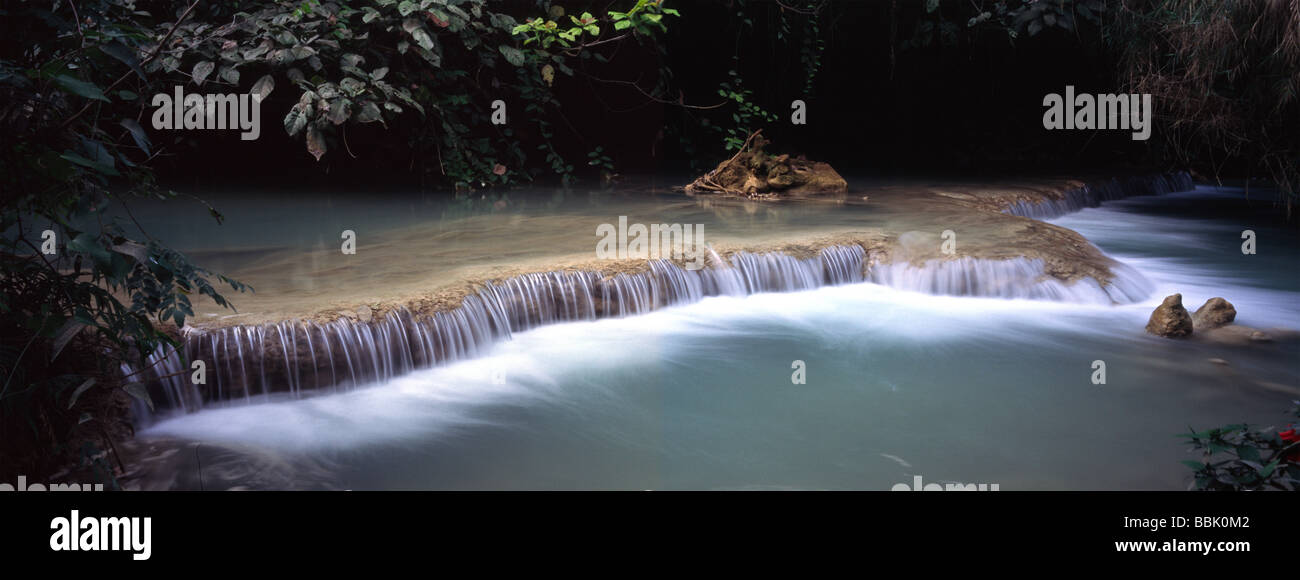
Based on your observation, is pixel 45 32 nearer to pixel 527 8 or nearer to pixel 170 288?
pixel 170 288

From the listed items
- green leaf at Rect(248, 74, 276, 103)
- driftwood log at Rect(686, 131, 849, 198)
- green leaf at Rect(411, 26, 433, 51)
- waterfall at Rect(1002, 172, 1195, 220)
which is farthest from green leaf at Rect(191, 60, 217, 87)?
waterfall at Rect(1002, 172, 1195, 220)

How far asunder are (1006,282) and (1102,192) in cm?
650

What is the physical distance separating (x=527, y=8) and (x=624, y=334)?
6.53 m

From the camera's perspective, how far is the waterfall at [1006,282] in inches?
273

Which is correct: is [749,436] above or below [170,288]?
below

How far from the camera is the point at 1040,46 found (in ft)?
47.9

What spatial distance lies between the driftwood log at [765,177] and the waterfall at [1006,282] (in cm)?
337

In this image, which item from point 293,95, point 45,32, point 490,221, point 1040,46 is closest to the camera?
point 45,32

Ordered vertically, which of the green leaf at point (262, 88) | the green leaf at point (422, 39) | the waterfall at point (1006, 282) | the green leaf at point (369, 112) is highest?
the green leaf at point (422, 39)

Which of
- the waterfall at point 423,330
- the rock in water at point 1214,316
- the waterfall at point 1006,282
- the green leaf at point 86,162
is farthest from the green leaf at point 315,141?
the rock in water at point 1214,316

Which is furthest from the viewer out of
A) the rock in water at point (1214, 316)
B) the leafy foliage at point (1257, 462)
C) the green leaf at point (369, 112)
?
the green leaf at point (369, 112)

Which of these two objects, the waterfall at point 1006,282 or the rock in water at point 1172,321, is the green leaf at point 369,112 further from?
the rock in water at point 1172,321
